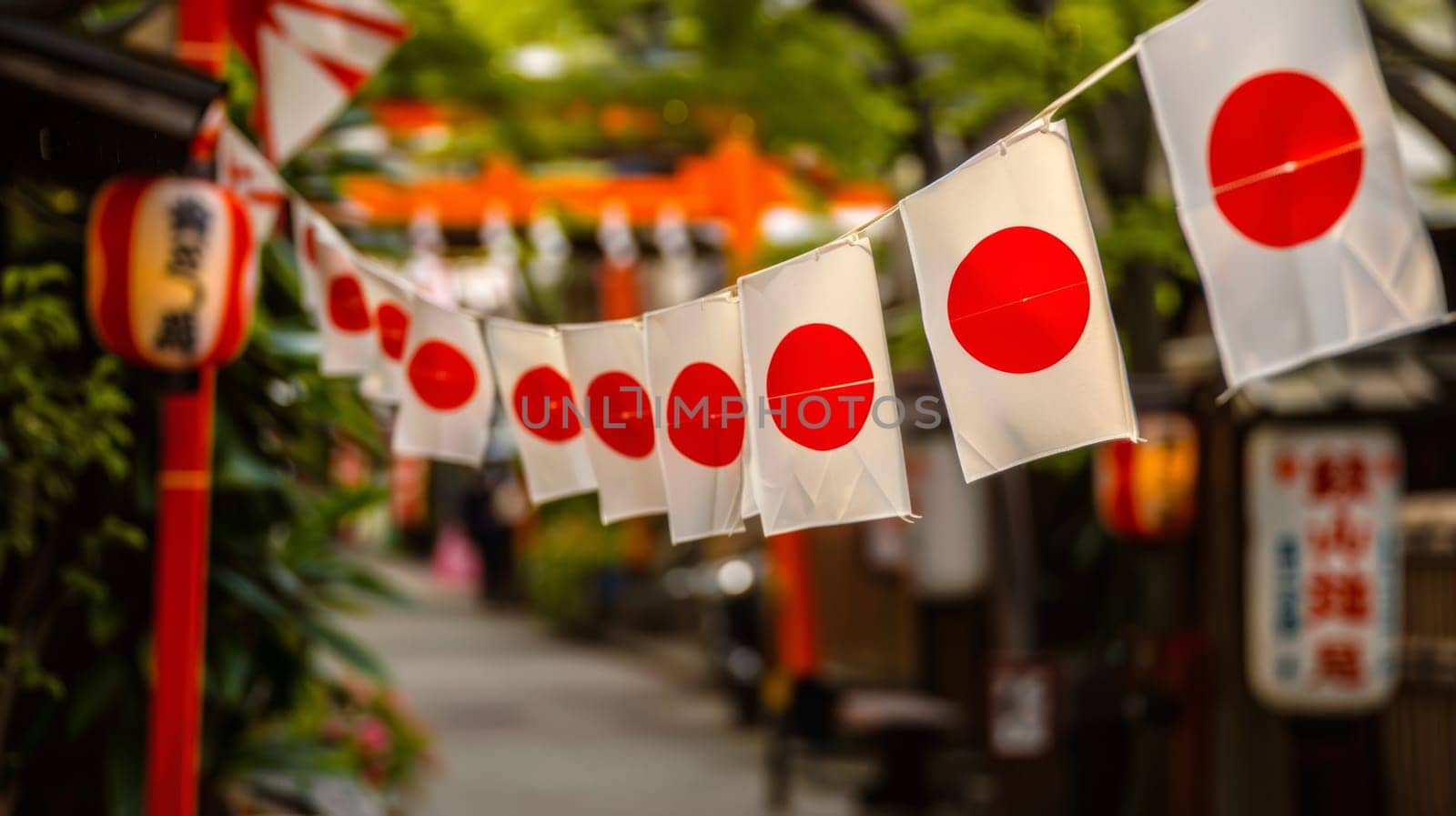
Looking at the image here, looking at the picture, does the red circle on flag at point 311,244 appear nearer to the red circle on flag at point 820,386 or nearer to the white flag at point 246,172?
the white flag at point 246,172

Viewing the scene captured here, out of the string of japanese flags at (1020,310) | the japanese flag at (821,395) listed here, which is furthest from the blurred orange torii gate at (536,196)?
the japanese flag at (821,395)

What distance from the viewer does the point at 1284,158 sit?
3.27m

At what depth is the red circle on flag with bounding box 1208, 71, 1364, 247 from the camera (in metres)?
3.21

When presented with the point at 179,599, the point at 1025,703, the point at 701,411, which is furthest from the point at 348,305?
the point at 1025,703

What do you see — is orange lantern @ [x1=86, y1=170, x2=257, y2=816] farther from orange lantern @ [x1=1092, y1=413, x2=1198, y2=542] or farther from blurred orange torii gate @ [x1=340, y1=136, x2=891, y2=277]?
blurred orange torii gate @ [x1=340, y1=136, x2=891, y2=277]

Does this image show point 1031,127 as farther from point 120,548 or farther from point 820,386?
point 120,548

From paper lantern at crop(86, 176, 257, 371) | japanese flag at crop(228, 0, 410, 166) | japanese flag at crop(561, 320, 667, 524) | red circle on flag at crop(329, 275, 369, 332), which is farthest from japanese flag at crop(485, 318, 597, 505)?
japanese flag at crop(228, 0, 410, 166)

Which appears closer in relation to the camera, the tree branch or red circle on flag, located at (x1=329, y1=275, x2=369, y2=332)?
red circle on flag, located at (x1=329, y1=275, x2=369, y2=332)

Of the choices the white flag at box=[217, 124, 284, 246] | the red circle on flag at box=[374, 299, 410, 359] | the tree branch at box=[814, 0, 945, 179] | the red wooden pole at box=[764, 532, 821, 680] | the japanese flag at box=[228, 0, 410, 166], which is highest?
the tree branch at box=[814, 0, 945, 179]

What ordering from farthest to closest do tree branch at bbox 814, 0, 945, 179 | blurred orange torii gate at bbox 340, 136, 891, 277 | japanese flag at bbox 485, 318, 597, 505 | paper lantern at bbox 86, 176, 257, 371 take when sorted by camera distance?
blurred orange torii gate at bbox 340, 136, 891, 277 < tree branch at bbox 814, 0, 945, 179 < paper lantern at bbox 86, 176, 257, 371 < japanese flag at bbox 485, 318, 597, 505

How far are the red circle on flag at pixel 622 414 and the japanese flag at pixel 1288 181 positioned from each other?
1738mm

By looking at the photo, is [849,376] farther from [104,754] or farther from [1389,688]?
[1389,688]

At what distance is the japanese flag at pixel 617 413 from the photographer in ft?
15.0

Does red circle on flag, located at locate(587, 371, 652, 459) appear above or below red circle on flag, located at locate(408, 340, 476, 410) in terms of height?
below
